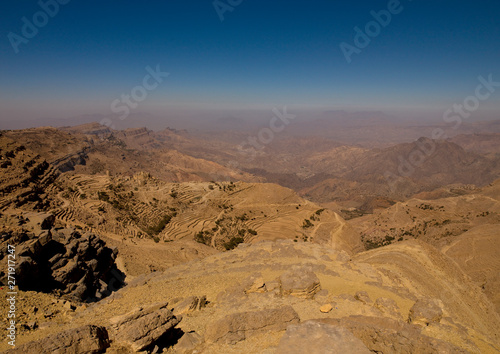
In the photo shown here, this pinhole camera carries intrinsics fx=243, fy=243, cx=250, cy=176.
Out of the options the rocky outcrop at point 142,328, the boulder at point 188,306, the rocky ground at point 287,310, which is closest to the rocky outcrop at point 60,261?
the rocky ground at point 287,310

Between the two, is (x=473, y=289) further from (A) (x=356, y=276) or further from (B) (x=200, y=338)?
(B) (x=200, y=338)

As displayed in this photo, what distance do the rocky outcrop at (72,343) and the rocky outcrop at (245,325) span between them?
3.12 metres

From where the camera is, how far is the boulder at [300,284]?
11758mm

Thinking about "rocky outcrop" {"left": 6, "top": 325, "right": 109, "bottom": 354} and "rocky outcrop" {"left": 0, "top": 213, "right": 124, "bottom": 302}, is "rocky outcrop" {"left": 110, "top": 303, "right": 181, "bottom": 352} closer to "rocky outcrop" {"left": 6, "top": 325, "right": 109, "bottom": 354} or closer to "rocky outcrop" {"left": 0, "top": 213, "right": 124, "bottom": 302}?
"rocky outcrop" {"left": 6, "top": 325, "right": 109, "bottom": 354}

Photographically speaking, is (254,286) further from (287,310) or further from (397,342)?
(397,342)

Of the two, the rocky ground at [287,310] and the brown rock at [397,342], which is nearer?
the brown rock at [397,342]

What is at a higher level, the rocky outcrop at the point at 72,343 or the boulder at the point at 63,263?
the rocky outcrop at the point at 72,343

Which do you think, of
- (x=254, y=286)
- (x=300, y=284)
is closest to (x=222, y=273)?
(x=254, y=286)

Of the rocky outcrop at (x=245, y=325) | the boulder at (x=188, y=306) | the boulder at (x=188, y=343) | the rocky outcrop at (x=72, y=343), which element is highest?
the rocky outcrop at (x=72, y=343)

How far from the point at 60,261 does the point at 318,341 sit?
15653mm

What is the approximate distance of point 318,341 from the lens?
21.0 feet

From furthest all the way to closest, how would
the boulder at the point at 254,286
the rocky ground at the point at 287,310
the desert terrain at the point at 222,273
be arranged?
1. the boulder at the point at 254,286
2. the desert terrain at the point at 222,273
3. the rocky ground at the point at 287,310

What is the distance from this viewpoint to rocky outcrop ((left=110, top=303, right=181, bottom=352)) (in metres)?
6.98

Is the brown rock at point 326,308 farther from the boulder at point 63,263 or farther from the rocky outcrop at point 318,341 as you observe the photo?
the boulder at point 63,263
